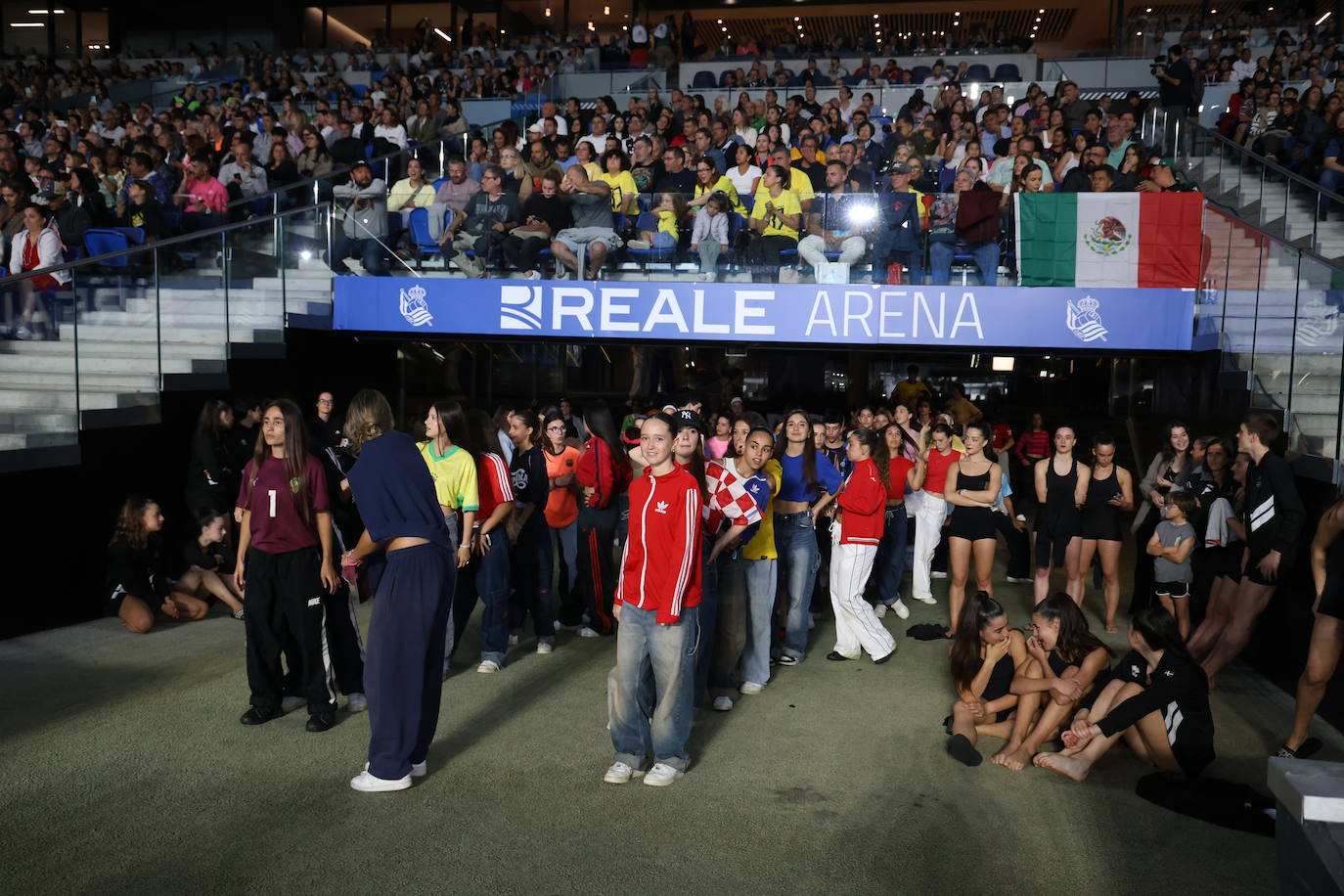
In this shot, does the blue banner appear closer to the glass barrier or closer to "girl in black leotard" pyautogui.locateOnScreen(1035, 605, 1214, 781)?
the glass barrier

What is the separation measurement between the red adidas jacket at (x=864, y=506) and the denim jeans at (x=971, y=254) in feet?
14.9

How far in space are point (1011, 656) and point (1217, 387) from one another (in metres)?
5.18

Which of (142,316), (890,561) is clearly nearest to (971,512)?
(890,561)

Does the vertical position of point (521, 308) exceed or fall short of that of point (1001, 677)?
it exceeds it

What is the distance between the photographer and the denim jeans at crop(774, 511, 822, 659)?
7.14m

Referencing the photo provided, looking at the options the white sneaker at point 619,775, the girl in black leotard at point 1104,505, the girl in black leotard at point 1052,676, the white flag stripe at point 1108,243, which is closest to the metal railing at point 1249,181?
the white flag stripe at point 1108,243

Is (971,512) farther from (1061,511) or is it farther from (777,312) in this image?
(777,312)

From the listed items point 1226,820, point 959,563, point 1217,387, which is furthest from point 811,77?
point 1226,820

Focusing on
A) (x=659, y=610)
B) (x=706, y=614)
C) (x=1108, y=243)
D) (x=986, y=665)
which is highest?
(x=1108, y=243)

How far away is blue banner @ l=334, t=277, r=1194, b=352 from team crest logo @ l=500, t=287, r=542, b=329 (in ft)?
0.04

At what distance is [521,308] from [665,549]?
7.25 meters

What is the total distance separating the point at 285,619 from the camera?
19.3 ft

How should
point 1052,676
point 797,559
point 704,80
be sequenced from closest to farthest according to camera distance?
point 1052,676 → point 797,559 → point 704,80

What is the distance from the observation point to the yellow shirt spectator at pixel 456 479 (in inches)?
245
